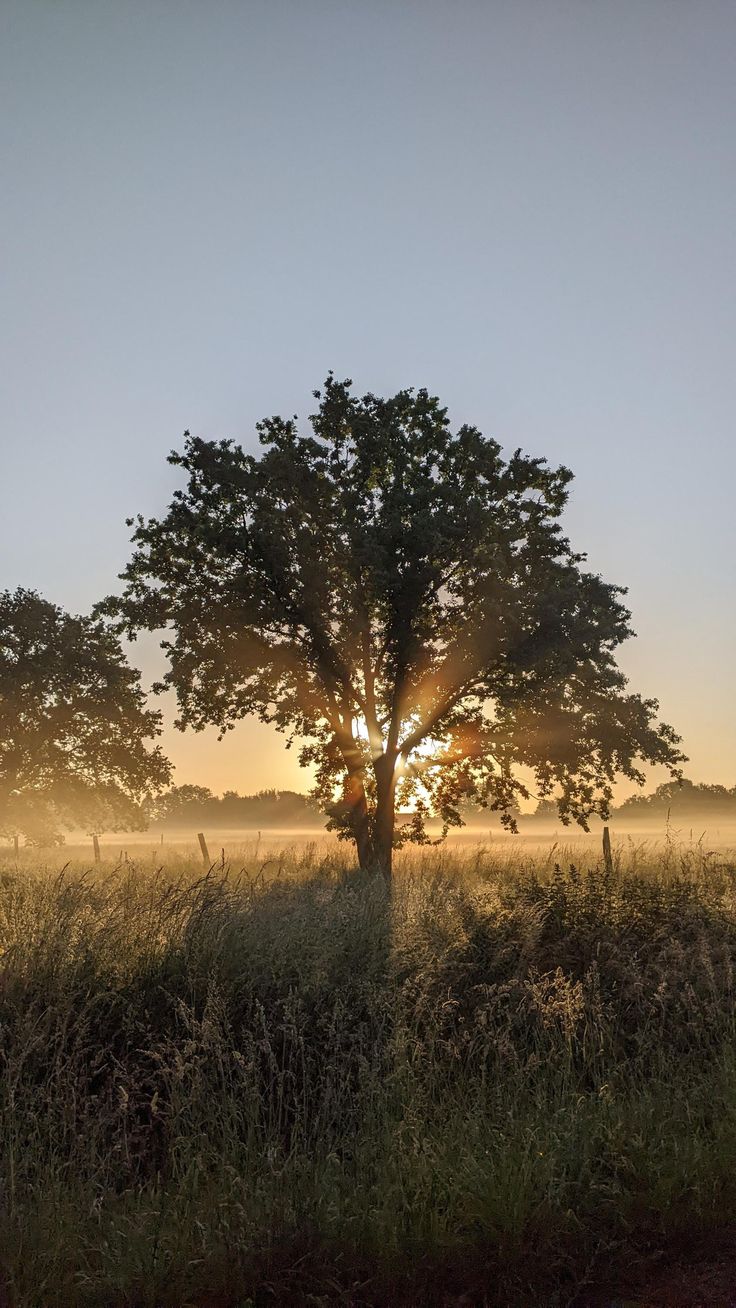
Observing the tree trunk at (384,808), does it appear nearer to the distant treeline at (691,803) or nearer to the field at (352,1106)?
the field at (352,1106)

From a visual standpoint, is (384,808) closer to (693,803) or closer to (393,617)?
(393,617)

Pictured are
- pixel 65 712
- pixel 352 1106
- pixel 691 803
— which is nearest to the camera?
pixel 352 1106

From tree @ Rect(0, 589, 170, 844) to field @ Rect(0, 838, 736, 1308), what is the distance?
28.0 m

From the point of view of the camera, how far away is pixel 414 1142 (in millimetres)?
4984

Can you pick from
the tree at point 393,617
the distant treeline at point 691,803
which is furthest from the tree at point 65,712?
the distant treeline at point 691,803

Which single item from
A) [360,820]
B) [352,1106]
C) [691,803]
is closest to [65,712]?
[360,820]

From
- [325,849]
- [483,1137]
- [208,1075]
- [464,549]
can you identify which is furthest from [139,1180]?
[325,849]

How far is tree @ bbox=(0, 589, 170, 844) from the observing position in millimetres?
35938

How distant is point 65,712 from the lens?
3672cm

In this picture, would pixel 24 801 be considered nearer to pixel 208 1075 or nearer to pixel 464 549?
pixel 464 549

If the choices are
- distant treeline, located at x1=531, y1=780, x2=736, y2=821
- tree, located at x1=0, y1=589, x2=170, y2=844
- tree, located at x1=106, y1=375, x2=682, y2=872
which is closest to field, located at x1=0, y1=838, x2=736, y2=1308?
tree, located at x1=106, y1=375, x2=682, y2=872

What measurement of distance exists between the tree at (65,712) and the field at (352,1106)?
28.0 m

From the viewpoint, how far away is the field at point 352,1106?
4.26 meters

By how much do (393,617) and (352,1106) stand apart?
1883cm
